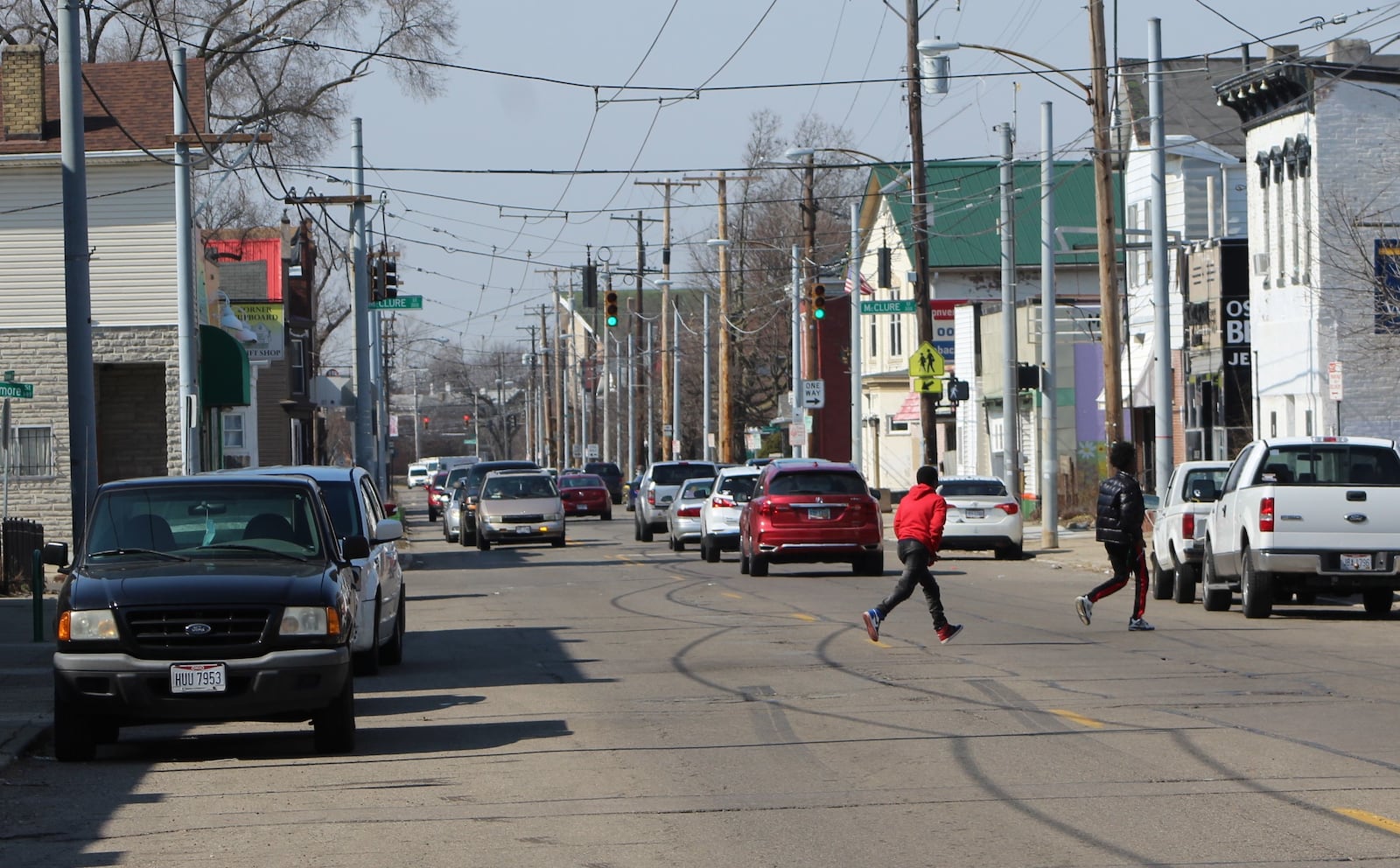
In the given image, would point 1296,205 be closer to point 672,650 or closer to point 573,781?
point 672,650

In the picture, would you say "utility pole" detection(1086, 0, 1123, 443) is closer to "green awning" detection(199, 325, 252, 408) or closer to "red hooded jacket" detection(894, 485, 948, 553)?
"red hooded jacket" detection(894, 485, 948, 553)

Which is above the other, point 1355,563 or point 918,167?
point 918,167

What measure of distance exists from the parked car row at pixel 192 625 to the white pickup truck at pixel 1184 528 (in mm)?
13056

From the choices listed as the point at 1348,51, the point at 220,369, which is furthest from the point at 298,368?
the point at 1348,51

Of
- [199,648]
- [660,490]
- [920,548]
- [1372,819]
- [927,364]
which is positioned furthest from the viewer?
[660,490]

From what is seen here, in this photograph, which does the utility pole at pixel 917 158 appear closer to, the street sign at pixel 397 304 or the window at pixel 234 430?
the street sign at pixel 397 304

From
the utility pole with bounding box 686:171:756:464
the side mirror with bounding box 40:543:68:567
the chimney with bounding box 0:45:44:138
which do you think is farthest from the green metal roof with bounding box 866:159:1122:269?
the side mirror with bounding box 40:543:68:567

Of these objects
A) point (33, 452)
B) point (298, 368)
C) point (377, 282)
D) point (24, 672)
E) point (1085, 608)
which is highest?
point (377, 282)

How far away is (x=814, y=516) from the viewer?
27812 mm

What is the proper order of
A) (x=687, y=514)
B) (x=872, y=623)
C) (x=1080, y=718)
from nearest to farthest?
(x=1080, y=718) → (x=872, y=623) → (x=687, y=514)

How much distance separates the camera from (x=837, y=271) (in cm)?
8619

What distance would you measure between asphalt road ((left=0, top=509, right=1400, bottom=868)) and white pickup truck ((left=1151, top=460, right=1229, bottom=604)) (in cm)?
343

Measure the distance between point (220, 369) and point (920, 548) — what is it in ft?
78.8

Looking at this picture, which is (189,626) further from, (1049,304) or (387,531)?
(1049,304)
